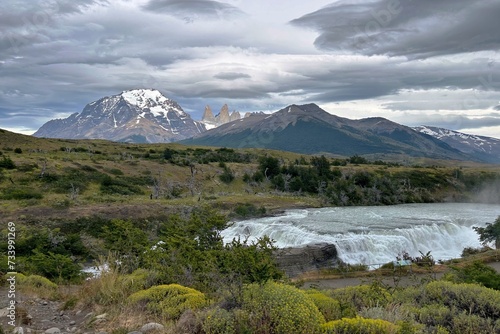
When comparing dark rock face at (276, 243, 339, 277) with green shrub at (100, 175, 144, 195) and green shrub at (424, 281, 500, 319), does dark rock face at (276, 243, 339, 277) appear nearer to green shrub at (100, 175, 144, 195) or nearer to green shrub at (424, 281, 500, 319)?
green shrub at (424, 281, 500, 319)

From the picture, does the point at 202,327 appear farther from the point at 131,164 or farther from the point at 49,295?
the point at 131,164

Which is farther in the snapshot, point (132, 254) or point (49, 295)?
→ point (132, 254)

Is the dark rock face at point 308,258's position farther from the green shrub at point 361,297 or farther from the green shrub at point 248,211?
the green shrub at point 361,297

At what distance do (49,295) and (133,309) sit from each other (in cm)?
428

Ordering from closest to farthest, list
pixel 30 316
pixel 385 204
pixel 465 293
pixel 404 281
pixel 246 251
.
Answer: pixel 465 293 → pixel 30 316 → pixel 246 251 → pixel 404 281 → pixel 385 204

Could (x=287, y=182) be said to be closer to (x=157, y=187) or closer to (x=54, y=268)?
(x=157, y=187)

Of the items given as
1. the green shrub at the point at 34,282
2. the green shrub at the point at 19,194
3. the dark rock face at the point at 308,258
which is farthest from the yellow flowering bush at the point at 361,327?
the green shrub at the point at 19,194

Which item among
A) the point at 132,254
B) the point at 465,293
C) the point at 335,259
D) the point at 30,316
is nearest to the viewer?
the point at 465,293

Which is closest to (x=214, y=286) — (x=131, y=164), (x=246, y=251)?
(x=246, y=251)

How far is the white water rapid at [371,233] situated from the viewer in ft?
103

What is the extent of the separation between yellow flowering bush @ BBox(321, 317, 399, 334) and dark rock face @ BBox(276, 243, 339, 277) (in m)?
20.9

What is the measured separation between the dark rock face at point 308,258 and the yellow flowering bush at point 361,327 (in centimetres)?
2088

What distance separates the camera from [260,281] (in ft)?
27.9

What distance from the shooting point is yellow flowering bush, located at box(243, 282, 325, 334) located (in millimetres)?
6672
